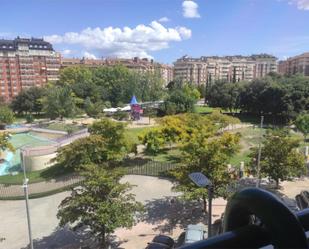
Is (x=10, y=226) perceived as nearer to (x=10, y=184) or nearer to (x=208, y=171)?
(x=10, y=184)

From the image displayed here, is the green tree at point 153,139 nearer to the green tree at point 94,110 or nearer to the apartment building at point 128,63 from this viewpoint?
the green tree at point 94,110

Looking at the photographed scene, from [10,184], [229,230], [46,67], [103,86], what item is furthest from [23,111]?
[229,230]

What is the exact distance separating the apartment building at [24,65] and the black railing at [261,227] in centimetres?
7641

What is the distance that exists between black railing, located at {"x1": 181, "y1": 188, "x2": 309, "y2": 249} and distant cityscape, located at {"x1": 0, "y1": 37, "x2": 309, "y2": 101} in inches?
2957

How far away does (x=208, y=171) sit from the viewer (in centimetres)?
1437

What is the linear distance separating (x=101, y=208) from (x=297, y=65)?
11324 centimetres

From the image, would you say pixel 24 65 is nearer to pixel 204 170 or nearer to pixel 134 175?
pixel 134 175

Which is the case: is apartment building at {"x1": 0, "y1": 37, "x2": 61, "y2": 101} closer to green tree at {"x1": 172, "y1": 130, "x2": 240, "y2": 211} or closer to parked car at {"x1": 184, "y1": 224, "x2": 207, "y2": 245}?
green tree at {"x1": 172, "y1": 130, "x2": 240, "y2": 211}

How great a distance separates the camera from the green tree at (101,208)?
38.0 ft

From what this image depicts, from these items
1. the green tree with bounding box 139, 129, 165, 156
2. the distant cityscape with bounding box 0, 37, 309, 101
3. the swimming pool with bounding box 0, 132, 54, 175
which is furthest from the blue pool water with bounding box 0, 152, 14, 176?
the distant cityscape with bounding box 0, 37, 309, 101

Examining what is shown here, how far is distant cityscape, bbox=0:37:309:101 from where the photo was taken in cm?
7256

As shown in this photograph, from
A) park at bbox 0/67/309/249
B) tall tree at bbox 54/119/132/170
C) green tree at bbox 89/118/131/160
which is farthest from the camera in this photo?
green tree at bbox 89/118/131/160

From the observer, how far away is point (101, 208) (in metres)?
11.6

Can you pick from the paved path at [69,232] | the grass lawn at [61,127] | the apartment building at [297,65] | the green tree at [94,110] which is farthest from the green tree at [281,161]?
the apartment building at [297,65]
